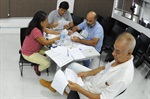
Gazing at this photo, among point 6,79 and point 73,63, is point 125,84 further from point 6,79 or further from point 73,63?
point 6,79

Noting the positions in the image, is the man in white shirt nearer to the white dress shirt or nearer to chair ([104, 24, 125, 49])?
the white dress shirt

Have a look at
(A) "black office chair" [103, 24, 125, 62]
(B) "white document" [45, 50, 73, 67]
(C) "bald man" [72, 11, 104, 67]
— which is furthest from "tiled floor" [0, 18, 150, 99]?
(C) "bald man" [72, 11, 104, 67]

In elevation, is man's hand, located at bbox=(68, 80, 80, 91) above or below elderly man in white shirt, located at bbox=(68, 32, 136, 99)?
below

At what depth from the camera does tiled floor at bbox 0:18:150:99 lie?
2.70m

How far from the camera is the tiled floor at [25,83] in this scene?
270 centimetres

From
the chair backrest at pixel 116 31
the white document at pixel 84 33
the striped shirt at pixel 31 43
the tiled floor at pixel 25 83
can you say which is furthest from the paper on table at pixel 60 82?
the chair backrest at pixel 116 31

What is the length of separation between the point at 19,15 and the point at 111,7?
2450 millimetres

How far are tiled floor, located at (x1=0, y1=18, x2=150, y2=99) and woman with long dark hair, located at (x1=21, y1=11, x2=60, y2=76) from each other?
30 cm

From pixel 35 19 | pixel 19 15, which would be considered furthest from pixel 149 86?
pixel 19 15

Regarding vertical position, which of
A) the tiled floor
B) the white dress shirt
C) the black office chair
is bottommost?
the tiled floor

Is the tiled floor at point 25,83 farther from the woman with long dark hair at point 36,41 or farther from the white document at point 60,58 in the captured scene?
the white document at point 60,58

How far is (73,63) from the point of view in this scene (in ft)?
7.67

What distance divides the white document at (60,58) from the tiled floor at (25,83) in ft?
2.12

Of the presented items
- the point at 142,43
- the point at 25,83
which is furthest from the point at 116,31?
the point at 25,83
